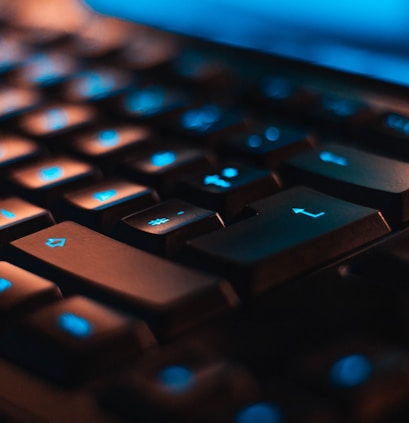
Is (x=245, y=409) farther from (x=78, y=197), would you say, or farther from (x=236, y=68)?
(x=236, y=68)

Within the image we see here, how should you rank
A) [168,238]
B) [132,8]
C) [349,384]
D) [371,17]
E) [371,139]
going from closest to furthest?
[349,384]
[168,238]
[371,139]
[371,17]
[132,8]

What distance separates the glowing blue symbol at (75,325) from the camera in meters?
0.40

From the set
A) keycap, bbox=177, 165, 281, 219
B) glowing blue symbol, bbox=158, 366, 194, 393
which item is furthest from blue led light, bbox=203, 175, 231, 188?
glowing blue symbol, bbox=158, 366, 194, 393

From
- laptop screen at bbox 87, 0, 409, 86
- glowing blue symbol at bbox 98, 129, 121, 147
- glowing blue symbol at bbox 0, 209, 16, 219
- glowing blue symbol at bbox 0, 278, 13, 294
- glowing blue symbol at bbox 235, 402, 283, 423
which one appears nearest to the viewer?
glowing blue symbol at bbox 235, 402, 283, 423

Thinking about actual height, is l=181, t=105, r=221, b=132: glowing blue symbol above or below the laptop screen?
below

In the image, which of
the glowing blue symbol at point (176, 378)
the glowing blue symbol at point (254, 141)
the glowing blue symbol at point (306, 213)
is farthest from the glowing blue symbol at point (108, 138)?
the glowing blue symbol at point (176, 378)

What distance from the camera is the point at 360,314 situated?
41 cm

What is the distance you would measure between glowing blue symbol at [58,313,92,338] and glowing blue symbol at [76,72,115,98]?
40 centimetres

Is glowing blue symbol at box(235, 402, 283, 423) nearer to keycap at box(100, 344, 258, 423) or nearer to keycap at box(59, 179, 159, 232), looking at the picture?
keycap at box(100, 344, 258, 423)

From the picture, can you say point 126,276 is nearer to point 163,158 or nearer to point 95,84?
point 163,158

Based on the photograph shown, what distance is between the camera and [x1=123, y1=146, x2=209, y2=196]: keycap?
590 mm

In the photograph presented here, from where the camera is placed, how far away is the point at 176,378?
36 cm

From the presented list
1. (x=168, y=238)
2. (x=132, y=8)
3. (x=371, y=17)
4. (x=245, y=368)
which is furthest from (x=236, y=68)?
(x=245, y=368)

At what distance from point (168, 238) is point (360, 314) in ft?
0.44
